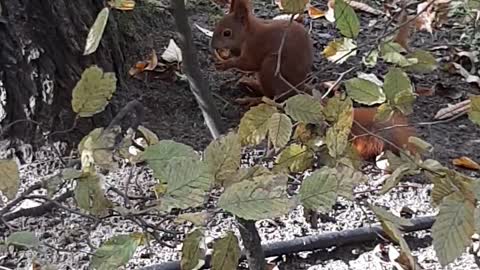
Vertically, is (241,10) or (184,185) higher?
(184,185)

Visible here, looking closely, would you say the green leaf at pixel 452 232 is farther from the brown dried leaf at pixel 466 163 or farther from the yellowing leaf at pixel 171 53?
the yellowing leaf at pixel 171 53

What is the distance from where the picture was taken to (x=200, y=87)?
58.6 inches

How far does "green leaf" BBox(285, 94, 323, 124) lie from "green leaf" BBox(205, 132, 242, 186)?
167 millimetres

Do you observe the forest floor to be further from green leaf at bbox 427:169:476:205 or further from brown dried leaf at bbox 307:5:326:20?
green leaf at bbox 427:169:476:205

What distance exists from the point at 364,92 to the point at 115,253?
1.35 feet

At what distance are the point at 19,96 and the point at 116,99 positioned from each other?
296 millimetres

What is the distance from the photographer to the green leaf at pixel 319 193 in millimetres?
838

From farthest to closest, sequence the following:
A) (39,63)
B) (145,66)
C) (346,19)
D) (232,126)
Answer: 1. (145,66)
2. (232,126)
3. (39,63)
4. (346,19)

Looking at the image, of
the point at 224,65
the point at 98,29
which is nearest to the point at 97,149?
the point at 98,29

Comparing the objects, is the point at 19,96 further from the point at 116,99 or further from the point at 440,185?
the point at 440,185

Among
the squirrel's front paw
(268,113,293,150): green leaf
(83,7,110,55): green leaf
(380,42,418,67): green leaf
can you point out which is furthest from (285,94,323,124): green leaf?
the squirrel's front paw

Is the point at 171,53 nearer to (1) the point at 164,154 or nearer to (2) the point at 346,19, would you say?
(2) the point at 346,19

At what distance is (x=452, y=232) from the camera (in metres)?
0.82

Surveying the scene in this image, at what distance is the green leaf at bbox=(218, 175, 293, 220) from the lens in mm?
759
